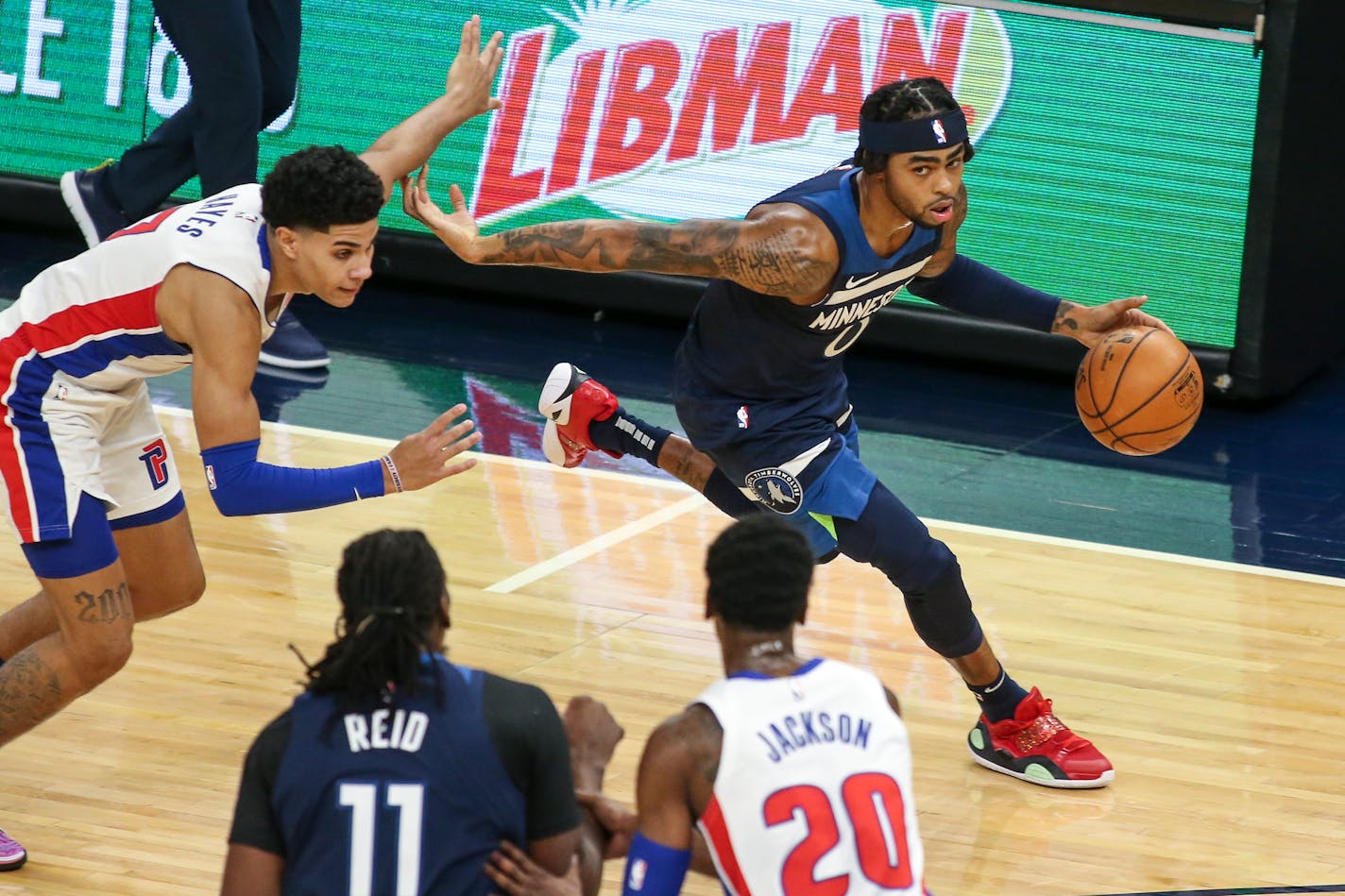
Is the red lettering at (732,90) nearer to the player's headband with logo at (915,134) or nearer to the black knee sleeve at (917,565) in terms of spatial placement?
the player's headband with logo at (915,134)

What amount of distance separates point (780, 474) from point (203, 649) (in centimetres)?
193

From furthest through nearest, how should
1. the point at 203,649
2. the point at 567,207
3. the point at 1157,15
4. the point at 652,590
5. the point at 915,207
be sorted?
the point at 567,207
the point at 1157,15
the point at 652,590
the point at 203,649
the point at 915,207

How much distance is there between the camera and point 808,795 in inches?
→ 119

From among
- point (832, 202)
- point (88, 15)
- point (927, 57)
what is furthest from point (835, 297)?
point (88, 15)

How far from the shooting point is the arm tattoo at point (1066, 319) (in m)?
5.57

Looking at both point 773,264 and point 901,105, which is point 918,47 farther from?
point 773,264

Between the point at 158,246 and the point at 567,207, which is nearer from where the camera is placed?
the point at 158,246

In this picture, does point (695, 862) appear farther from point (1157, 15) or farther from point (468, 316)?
point (468, 316)

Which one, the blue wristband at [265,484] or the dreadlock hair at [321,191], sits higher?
the dreadlock hair at [321,191]

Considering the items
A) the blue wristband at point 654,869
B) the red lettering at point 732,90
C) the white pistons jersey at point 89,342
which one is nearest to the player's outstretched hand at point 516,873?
the blue wristband at point 654,869

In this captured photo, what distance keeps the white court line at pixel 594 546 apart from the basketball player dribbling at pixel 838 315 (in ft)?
3.86

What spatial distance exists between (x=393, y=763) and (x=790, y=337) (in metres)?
2.62

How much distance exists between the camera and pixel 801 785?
3025 mm

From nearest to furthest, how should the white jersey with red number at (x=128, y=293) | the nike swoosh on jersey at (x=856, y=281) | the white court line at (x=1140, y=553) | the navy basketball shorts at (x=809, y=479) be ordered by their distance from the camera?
the white jersey with red number at (x=128, y=293) → the nike swoosh on jersey at (x=856, y=281) → the navy basketball shorts at (x=809, y=479) → the white court line at (x=1140, y=553)
